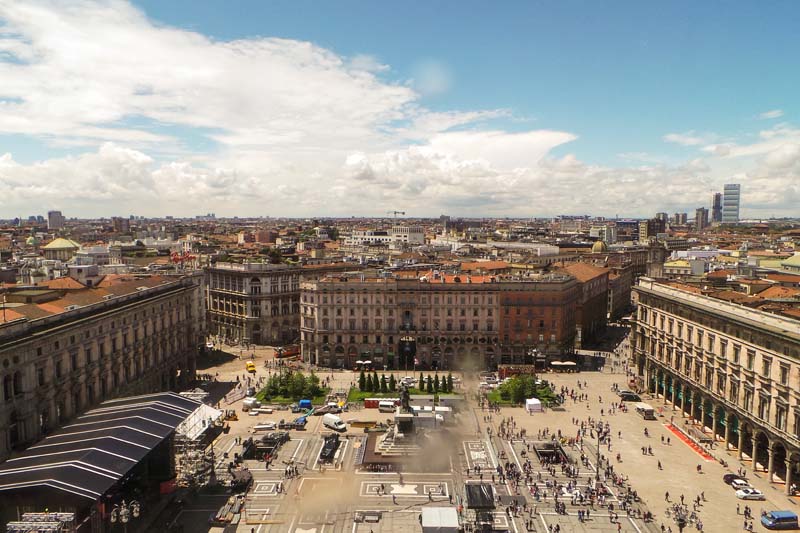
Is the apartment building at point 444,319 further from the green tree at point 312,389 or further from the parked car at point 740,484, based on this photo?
the parked car at point 740,484

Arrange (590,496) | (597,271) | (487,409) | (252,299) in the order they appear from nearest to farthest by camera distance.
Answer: (590,496), (487,409), (252,299), (597,271)

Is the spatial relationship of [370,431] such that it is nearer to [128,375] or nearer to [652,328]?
[128,375]

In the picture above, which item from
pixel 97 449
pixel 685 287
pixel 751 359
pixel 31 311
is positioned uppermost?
pixel 31 311

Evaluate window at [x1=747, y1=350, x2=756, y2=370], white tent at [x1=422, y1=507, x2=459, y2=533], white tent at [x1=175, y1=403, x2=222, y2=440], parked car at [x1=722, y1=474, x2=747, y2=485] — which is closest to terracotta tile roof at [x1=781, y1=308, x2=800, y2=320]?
window at [x1=747, y1=350, x2=756, y2=370]

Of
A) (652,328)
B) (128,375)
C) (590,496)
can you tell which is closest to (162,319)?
(128,375)

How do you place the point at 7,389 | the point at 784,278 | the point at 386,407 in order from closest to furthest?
the point at 7,389, the point at 386,407, the point at 784,278

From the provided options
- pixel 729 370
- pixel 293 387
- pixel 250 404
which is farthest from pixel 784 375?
pixel 250 404

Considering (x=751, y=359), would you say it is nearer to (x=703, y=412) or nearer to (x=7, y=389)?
(x=703, y=412)

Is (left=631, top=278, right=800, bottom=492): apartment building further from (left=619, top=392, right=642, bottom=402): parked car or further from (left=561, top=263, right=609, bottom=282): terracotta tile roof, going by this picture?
(left=561, top=263, right=609, bottom=282): terracotta tile roof
